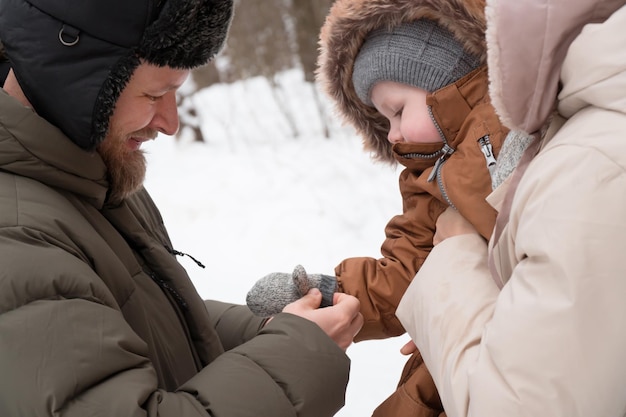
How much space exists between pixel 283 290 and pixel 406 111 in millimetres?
724

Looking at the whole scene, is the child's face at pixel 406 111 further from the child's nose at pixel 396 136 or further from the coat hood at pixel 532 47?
the coat hood at pixel 532 47

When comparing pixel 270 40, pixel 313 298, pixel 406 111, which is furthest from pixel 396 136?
pixel 270 40

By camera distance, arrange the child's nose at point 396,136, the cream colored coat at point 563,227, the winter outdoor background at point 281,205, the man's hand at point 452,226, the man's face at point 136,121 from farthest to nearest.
A: 1. the winter outdoor background at point 281,205
2. the child's nose at point 396,136
3. the man's hand at point 452,226
4. the man's face at point 136,121
5. the cream colored coat at point 563,227

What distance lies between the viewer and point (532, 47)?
40.9 inches

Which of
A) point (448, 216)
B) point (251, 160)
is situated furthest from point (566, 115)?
point (251, 160)

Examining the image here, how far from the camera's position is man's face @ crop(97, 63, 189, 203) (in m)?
1.57

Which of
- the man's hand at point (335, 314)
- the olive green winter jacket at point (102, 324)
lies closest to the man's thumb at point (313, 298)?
the man's hand at point (335, 314)

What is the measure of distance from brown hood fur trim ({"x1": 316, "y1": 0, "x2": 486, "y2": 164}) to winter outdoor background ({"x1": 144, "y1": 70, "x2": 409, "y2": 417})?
0.77m

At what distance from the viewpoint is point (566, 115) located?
1083 millimetres

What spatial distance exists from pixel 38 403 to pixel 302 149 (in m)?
6.50

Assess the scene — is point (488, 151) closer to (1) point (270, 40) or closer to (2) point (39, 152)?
(2) point (39, 152)

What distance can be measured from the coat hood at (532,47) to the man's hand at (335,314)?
84 cm

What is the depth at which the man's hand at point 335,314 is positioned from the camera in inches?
68.6

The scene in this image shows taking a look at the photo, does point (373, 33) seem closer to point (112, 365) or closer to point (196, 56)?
point (196, 56)
